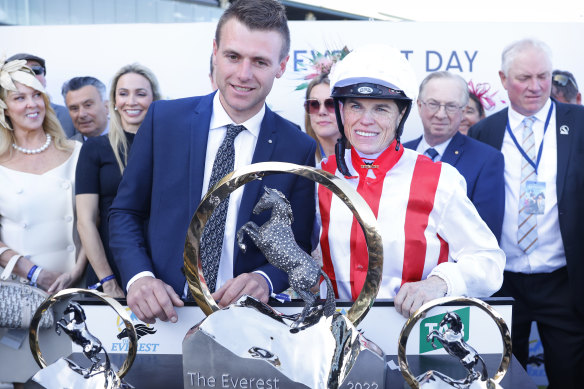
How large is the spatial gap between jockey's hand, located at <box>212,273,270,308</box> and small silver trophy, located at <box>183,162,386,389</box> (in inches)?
7.3

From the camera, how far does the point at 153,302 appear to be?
137cm

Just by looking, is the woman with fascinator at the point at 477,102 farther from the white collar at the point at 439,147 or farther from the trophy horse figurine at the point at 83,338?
the trophy horse figurine at the point at 83,338

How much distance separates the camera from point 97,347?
112cm

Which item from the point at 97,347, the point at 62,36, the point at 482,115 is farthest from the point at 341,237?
the point at 62,36

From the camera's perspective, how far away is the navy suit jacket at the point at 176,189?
1776mm

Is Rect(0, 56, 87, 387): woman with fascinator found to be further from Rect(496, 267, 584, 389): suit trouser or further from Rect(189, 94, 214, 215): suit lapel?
Rect(496, 267, 584, 389): suit trouser

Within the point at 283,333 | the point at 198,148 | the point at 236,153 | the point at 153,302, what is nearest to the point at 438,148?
the point at 236,153

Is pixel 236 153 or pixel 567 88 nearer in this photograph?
pixel 236 153

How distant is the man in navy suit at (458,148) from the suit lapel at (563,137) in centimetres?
33

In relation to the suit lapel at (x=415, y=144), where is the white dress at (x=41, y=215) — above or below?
below

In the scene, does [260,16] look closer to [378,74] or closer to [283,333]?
[378,74]

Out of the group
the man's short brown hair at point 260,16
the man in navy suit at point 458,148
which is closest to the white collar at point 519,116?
the man in navy suit at point 458,148

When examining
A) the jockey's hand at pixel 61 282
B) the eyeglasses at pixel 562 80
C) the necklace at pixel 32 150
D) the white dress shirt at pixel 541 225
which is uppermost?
the eyeglasses at pixel 562 80

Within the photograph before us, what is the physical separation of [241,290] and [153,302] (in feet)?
0.66
